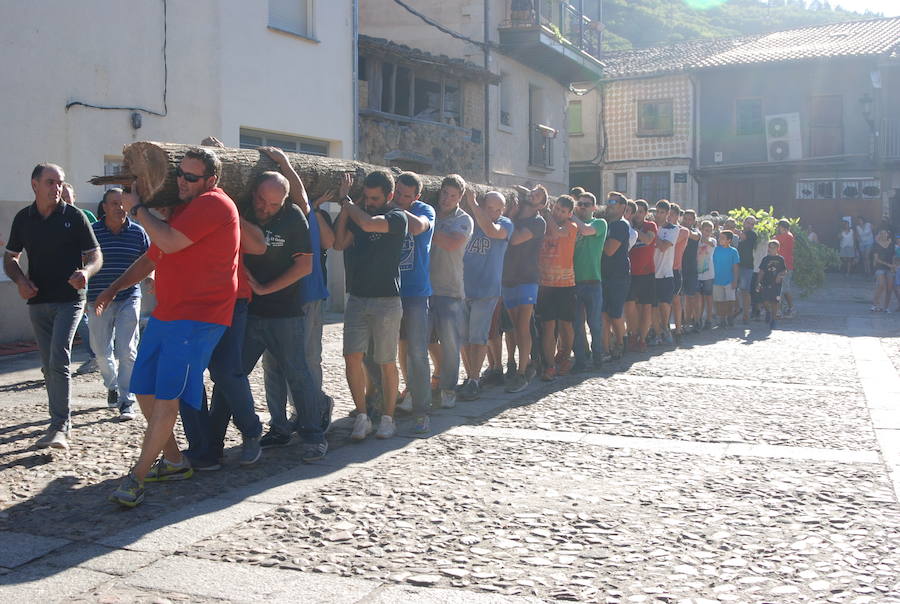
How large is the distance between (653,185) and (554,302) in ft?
92.5

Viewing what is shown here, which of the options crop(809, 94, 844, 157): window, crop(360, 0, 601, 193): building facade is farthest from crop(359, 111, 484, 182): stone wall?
crop(809, 94, 844, 157): window

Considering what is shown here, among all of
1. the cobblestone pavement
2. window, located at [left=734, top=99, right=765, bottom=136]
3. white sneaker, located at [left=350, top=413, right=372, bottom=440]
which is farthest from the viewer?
window, located at [left=734, top=99, right=765, bottom=136]

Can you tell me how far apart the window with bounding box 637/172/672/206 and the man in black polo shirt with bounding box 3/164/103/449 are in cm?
3183

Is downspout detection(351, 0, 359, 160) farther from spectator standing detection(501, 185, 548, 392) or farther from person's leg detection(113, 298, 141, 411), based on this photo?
person's leg detection(113, 298, 141, 411)

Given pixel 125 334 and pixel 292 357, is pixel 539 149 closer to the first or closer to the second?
pixel 125 334

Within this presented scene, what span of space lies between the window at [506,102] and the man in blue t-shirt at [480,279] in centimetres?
1667

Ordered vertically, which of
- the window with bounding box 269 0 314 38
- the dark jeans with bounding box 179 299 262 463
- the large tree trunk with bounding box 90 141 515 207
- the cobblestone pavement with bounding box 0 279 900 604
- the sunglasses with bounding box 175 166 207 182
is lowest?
the cobblestone pavement with bounding box 0 279 900 604

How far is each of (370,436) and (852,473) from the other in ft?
9.89

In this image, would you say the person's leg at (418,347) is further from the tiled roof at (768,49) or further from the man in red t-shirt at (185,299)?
→ the tiled roof at (768,49)

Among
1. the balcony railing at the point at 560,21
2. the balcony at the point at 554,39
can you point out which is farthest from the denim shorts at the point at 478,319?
the balcony railing at the point at 560,21

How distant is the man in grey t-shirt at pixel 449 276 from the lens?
7.52m

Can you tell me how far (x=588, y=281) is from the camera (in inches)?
407

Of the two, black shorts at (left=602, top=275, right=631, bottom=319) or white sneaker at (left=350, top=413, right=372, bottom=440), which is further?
black shorts at (left=602, top=275, right=631, bottom=319)

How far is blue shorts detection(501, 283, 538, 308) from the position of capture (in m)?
9.05
